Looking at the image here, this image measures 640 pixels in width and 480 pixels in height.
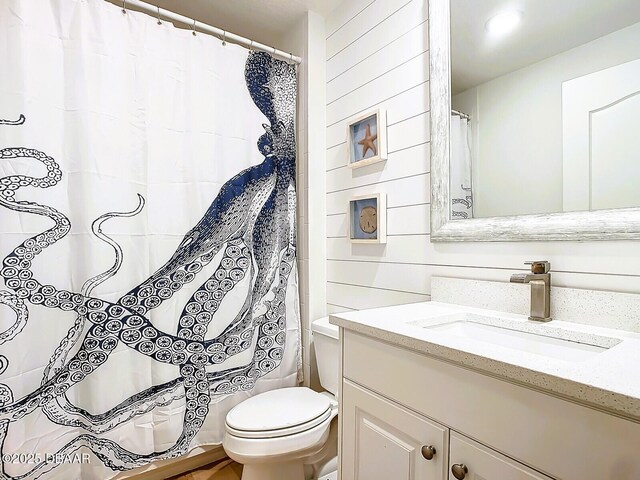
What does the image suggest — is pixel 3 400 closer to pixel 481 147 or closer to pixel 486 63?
pixel 481 147

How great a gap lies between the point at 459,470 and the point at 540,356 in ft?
0.98

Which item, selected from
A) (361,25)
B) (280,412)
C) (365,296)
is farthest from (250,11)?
(280,412)

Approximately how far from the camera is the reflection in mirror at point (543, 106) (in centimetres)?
97

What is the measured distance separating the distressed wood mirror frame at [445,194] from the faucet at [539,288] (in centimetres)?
11

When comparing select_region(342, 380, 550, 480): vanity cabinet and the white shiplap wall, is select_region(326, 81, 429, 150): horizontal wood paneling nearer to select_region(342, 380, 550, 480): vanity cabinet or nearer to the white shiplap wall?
the white shiplap wall

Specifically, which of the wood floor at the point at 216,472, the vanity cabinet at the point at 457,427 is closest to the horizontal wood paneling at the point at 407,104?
the vanity cabinet at the point at 457,427

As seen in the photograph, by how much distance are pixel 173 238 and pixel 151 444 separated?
34.5 inches

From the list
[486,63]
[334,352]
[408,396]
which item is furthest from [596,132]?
[334,352]

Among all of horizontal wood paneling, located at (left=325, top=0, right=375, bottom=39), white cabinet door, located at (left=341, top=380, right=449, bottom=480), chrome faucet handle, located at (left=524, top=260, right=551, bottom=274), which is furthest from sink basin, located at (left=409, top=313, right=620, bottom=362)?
horizontal wood paneling, located at (left=325, top=0, right=375, bottom=39)

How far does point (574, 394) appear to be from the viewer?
58cm

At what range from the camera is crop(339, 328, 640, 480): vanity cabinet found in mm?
581

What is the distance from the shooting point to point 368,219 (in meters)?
1.70

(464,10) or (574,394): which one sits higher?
(464,10)

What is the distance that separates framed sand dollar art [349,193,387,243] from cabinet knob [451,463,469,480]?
38.4 inches
